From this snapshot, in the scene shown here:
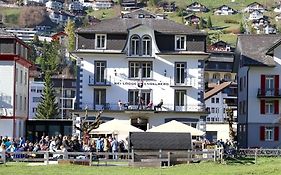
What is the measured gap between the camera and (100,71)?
7550 cm

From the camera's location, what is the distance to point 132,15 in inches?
3280

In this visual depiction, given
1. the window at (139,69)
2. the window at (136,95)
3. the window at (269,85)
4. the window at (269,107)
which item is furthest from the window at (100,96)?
the window at (269,107)

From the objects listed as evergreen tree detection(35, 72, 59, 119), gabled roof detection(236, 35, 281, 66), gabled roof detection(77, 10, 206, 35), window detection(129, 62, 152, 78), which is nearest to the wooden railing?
window detection(129, 62, 152, 78)

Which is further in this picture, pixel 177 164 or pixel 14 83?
pixel 14 83

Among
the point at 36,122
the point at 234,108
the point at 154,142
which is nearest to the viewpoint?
the point at 154,142

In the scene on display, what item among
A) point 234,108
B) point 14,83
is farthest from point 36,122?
point 234,108

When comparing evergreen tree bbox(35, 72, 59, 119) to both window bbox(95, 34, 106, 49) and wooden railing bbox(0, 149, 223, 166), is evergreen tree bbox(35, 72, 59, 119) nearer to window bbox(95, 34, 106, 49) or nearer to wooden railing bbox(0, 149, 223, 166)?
window bbox(95, 34, 106, 49)

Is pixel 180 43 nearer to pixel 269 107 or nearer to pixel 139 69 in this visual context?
pixel 139 69

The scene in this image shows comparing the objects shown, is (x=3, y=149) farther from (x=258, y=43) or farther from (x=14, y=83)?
(x=258, y=43)

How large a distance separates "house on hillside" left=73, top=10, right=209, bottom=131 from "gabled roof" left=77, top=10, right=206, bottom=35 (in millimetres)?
108

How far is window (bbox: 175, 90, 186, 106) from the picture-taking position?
246ft

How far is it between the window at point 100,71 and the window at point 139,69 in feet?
8.11

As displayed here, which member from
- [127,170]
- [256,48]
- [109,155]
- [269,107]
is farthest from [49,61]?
[127,170]

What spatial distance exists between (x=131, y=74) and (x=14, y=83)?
417 inches
